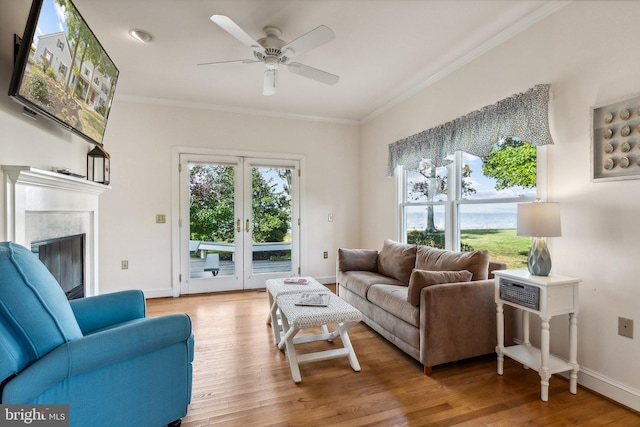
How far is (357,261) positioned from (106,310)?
2565mm

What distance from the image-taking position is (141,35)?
8.82ft

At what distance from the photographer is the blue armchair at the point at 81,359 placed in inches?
45.9

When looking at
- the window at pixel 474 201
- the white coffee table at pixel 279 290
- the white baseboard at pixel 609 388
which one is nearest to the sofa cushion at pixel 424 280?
the white coffee table at pixel 279 290

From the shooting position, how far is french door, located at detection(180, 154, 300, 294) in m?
4.44

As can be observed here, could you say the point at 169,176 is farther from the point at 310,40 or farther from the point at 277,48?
the point at 310,40

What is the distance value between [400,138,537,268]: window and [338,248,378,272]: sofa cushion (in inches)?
26.7

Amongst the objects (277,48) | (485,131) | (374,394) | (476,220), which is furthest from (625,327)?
(277,48)

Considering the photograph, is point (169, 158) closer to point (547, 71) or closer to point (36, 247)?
point (36, 247)

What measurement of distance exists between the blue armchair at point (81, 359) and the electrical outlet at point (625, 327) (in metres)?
2.56

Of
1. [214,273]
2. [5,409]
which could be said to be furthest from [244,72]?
[5,409]

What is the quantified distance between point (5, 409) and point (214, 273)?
3.44 metres

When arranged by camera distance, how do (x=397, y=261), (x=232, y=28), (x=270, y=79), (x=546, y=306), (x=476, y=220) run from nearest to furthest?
(x=546, y=306), (x=232, y=28), (x=270, y=79), (x=476, y=220), (x=397, y=261)

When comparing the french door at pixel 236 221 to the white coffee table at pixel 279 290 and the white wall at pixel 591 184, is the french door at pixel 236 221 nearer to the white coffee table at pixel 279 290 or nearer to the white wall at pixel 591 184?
the white coffee table at pixel 279 290

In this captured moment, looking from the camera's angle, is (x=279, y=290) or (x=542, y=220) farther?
(x=279, y=290)
